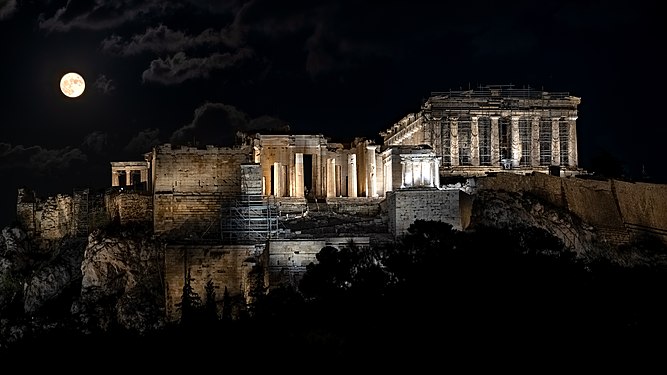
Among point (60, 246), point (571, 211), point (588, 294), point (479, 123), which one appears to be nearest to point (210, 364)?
point (588, 294)

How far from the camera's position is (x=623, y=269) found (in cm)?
4766

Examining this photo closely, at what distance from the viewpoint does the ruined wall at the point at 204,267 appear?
1730 inches

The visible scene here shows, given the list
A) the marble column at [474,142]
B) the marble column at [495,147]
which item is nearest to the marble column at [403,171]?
the marble column at [474,142]

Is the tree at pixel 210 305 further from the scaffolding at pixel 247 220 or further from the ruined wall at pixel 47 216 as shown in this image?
the ruined wall at pixel 47 216

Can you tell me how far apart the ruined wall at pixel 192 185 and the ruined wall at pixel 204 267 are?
3856mm

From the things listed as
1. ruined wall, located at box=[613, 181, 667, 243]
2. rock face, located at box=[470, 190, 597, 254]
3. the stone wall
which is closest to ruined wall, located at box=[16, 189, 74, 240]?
the stone wall

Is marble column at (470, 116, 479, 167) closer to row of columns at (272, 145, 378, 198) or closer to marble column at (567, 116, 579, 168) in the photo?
marble column at (567, 116, 579, 168)

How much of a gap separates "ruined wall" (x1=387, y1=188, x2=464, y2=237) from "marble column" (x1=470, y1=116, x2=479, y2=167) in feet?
49.5

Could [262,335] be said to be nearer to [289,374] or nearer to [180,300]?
[289,374]

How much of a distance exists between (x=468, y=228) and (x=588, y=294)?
9877mm

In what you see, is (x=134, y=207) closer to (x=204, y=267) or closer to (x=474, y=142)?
(x=204, y=267)

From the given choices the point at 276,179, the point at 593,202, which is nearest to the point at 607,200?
the point at 593,202

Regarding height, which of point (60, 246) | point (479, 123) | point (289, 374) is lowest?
point (289, 374)

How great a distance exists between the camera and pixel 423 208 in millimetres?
46906
